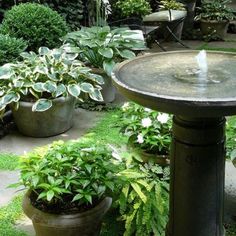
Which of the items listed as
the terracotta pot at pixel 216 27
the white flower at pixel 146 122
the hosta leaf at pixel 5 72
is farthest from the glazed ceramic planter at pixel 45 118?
the terracotta pot at pixel 216 27

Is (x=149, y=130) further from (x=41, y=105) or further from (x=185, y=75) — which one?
(x=41, y=105)

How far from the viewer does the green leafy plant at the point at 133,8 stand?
22.2 feet

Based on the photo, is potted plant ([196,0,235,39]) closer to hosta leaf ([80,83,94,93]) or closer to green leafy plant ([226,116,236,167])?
hosta leaf ([80,83,94,93])

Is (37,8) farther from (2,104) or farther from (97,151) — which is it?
(97,151)

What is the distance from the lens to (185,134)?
2336mm

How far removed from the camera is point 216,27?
28.0 feet

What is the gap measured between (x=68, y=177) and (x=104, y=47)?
102 inches

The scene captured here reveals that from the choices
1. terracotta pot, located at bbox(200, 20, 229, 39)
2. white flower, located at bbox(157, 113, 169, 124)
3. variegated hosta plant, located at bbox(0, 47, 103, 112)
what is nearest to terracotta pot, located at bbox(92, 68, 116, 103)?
variegated hosta plant, located at bbox(0, 47, 103, 112)

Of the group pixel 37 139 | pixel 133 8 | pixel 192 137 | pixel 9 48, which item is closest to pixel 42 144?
pixel 37 139

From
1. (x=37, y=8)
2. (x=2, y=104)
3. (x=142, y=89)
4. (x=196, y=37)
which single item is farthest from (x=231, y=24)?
(x=142, y=89)

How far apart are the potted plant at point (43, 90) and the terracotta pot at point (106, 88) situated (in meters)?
0.55

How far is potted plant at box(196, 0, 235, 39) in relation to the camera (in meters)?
8.48

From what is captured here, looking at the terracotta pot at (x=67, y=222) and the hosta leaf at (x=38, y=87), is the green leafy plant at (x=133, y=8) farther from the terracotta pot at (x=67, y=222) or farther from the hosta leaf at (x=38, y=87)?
the terracotta pot at (x=67, y=222)

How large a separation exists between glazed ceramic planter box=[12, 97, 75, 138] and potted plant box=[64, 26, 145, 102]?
0.73m
